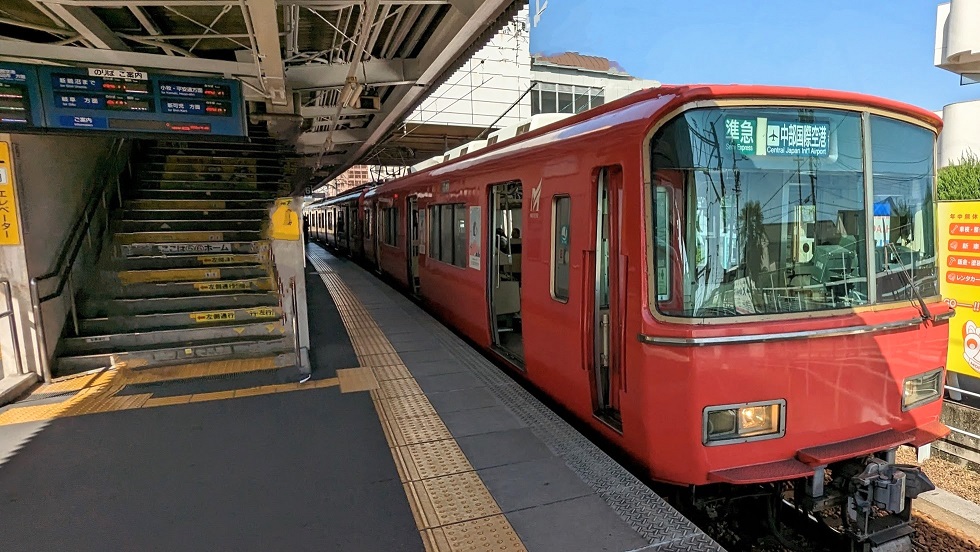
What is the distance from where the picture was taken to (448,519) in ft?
10.0

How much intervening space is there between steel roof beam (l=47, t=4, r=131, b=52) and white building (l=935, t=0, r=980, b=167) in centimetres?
2307

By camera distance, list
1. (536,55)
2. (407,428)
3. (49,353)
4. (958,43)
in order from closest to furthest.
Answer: (407,428) → (49,353) → (958,43) → (536,55)

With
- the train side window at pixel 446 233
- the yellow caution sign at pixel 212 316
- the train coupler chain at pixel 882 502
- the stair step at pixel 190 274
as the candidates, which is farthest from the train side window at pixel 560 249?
the stair step at pixel 190 274

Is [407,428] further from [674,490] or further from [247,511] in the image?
[674,490]

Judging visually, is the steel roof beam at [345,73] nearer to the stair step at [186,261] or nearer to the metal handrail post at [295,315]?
the stair step at [186,261]

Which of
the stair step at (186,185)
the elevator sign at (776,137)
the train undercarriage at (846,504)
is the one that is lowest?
the train undercarriage at (846,504)

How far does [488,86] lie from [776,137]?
21.7m

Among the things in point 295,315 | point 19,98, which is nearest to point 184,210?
point 19,98

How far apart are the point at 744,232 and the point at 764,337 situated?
1.97ft

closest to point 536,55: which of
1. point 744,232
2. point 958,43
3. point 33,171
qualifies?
point 958,43

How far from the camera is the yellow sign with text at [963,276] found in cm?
609

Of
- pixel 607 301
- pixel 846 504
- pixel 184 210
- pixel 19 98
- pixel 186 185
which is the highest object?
pixel 19 98

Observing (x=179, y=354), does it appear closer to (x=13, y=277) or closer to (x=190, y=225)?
(x=13, y=277)

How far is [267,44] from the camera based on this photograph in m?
5.26
